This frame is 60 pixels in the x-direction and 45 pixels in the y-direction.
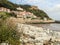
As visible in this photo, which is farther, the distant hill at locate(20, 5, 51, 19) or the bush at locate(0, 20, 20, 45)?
the distant hill at locate(20, 5, 51, 19)

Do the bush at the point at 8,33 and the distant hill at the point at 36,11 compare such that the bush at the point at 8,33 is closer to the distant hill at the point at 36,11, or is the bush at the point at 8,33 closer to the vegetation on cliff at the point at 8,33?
the vegetation on cliff at the point at 8,33

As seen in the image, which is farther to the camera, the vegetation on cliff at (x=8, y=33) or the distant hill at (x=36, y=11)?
the distant hill at (x=36, y=11)

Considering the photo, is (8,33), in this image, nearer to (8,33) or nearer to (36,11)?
(8,33)

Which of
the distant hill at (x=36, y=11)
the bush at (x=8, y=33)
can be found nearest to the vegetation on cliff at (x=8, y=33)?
the bush at (x=8, y=33)

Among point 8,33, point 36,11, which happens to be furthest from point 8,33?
point 36,11

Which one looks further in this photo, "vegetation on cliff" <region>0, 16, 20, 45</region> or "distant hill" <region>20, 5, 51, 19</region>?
"distant hill" <region>20, 5, 51, 19</region>

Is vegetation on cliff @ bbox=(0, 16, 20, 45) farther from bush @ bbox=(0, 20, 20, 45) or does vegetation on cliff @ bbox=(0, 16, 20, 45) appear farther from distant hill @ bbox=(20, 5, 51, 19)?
distant hill @ bbox=(20, 5, 51, 19)

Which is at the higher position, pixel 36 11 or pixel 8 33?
pixel 8 33

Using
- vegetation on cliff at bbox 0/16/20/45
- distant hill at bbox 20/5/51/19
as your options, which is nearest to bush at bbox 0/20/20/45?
vegetation on cliff at bbox 0/16/20/45

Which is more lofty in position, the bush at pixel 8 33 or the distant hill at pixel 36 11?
the bush at pixel 8 33

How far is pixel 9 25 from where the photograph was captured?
28.8 feet

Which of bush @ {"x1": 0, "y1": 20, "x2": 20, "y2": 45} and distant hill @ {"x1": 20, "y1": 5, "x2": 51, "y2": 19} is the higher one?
bush @ {"x1": 0, "y1": 20, "x2": 20, "y2": 45}

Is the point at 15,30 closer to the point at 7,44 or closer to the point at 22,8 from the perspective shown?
the point at 7,44

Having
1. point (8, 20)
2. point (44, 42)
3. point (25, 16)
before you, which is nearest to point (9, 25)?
point (8, 20)
